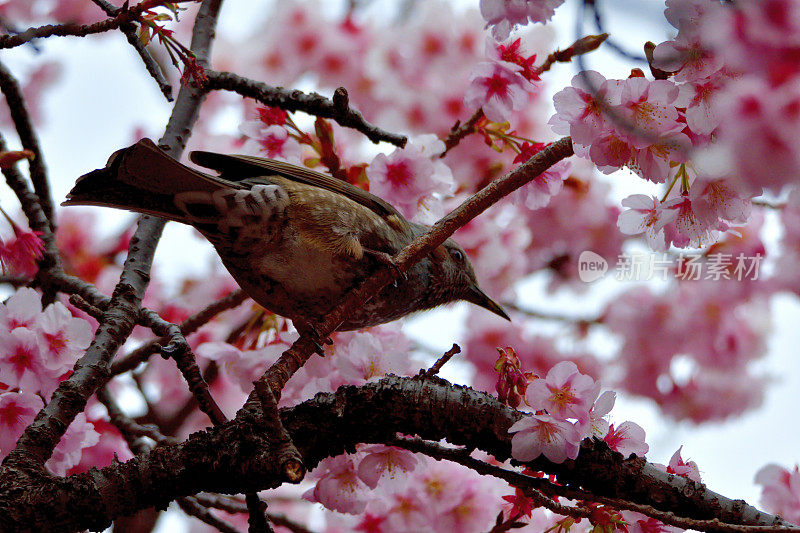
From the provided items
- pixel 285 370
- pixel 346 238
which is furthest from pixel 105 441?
pixel 285 370

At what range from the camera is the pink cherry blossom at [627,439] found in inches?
66.9

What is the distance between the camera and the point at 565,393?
1.65 meters

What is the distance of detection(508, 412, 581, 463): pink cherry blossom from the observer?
1.57 metres

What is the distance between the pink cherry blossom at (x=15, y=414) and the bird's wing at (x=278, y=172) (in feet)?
2.57

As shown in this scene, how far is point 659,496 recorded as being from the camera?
1.60 m

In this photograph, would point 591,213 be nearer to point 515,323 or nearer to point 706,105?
point 515,323

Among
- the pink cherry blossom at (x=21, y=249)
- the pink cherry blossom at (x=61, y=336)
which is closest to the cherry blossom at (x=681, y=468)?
the pink cherry blossom at (x=61, y=336)

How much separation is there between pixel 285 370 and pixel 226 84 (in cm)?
99

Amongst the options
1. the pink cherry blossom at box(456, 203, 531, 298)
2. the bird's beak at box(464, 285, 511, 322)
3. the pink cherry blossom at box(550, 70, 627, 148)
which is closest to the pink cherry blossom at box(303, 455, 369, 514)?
the pink cherry blossom at box(550, 70, 627, 148)

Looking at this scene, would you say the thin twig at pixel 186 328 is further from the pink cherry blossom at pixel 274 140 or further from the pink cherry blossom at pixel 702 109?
the pink cherry blossom at pixel 702 109

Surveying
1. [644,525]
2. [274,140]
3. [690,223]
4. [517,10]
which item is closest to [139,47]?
[274,140]

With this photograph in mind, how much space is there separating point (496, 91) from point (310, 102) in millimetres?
523

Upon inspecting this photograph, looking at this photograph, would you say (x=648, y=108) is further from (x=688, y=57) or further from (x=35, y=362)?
(x=35, y=362)

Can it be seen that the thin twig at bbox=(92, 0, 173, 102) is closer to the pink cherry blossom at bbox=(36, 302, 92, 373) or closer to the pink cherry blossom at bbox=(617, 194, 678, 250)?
the pink cherry blossom at bbox=(36, 302, 92, 373)
